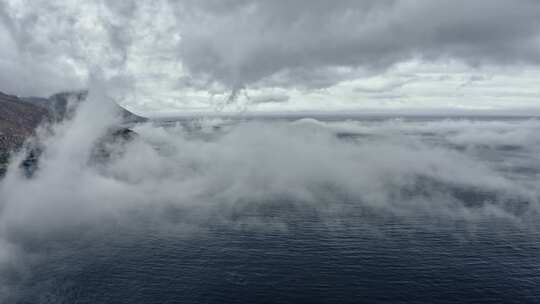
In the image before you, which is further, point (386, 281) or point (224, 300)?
point (386, 281)

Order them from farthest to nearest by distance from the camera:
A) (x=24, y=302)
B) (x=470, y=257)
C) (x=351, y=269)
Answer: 1. (x=470, y=257)
2. (x=351, y=269)
3. (x=24, y=302)

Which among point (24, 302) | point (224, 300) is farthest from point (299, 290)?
point (24, 302)

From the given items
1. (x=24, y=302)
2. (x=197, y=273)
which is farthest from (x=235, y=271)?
(x=24, y=302)

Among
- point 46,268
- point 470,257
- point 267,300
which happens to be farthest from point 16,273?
point 470,257

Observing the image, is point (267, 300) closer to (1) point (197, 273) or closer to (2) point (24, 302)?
(1) point (197, 273)

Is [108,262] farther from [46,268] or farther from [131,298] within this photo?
[131,298]

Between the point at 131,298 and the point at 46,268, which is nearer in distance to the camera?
the point at 131,298

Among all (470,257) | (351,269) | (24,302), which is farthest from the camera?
(470,257)

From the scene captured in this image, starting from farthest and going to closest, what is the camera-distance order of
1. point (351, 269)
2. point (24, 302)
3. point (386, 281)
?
point (351, 269)
point (386, 281)
point (24, 302)
